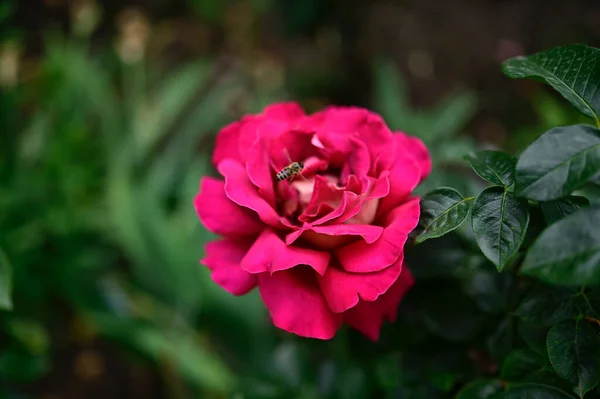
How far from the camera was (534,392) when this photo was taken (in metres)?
0.42

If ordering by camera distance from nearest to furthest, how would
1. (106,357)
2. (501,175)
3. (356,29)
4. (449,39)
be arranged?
(501,175) → (106,357) → (356,29) → (449,39)

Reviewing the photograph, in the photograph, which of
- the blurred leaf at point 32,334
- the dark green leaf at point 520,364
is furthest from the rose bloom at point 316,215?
the blurred leaf at point 32,334

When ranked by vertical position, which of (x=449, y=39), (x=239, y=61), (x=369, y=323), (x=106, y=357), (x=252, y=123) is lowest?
(x=106, y=357)

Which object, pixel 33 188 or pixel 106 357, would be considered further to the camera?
pixel 106 357

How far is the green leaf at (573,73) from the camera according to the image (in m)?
0.40

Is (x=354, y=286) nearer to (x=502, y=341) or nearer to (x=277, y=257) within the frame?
(x=277, y=257)

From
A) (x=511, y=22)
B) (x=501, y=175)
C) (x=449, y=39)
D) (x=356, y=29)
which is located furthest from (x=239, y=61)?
(x=501, y=175)

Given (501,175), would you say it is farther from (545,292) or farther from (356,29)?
(356,29)

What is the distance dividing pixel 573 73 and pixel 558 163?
0.09 meters

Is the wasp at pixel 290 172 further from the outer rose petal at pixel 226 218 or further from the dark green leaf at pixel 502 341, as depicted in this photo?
the dark green leaf at pixel 502 341

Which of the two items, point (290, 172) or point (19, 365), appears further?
point (19, 365)

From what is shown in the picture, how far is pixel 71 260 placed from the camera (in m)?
1.14

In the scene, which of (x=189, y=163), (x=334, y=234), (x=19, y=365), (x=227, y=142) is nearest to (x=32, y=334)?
(x=19, y=365)

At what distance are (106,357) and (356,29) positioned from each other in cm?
122
